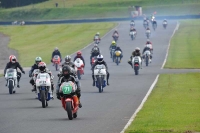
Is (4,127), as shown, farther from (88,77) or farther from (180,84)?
(88,77)

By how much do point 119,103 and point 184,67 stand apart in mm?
20234

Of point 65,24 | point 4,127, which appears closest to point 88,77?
point 4,127

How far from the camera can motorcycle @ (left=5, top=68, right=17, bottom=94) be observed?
998 inches

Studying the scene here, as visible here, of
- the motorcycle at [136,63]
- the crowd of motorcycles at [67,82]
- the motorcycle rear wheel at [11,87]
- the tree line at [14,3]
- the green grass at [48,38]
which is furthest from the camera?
the tree line at [14,3]

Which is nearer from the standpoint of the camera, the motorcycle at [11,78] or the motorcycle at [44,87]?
the motorcycle at [44,87]

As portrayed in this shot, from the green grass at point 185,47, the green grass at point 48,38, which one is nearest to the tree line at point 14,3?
the green grass at point 48,38

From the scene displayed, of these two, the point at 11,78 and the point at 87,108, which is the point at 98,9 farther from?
the point at 87,108

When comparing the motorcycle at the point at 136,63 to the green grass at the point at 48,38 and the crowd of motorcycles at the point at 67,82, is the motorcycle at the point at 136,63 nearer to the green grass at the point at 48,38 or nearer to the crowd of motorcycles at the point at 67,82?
the crowd of motorcycles at the point at 67,82

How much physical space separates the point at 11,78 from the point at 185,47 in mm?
34423

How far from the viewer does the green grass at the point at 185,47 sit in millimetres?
43537

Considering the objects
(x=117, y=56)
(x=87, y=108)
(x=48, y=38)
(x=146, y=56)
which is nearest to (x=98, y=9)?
(x=48, y=38)

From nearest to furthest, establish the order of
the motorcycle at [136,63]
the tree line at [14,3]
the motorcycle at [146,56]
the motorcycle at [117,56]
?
1. the motorcycle at [136,63]
2. the motorcycle at [146,56]
3. the motorcycle at [117,56]
4. the tree line at [14,3]

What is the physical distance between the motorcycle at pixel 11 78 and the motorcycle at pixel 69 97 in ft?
30.2

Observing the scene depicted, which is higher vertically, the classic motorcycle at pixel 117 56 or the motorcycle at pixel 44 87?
the classic motorcycle at pixel 117 56
